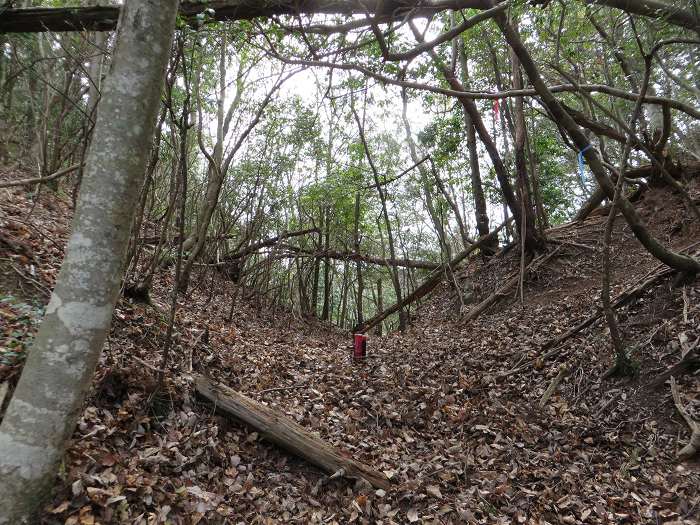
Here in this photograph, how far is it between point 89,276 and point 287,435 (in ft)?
8.19

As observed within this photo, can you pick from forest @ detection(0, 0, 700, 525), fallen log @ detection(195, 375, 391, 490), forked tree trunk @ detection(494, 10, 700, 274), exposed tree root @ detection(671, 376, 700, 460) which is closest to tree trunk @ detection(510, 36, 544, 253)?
forest @ detection(0, 0, 700, 525)

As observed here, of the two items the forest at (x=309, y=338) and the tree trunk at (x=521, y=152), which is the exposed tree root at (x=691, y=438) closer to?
the forest at (x=309, y=338)

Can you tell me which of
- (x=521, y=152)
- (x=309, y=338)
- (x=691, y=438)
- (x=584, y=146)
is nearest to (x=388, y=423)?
(x=691, y=438)

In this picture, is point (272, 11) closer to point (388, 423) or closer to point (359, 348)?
point (359, 348)

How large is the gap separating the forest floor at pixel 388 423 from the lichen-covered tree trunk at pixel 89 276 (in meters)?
0.45

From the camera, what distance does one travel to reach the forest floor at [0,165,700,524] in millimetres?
3055

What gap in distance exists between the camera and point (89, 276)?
2.12 meters

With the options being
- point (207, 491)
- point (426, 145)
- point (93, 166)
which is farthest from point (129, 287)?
point (426, 145)

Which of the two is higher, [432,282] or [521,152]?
[521,152]

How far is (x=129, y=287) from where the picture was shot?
5090 mm

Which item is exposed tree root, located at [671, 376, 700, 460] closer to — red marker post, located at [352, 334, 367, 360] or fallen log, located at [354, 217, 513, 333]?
red marker post, located at [352, 334, 367, 360]

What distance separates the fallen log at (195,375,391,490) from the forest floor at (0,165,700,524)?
0.10 metres

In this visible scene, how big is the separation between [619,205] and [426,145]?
299 inches

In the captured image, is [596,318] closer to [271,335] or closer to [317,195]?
[271,335]
